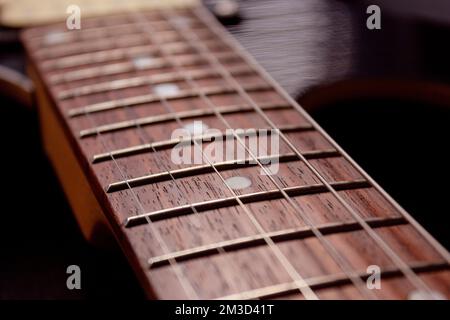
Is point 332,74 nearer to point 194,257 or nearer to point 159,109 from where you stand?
point 159,109

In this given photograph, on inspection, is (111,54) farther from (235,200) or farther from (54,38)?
(235,200)

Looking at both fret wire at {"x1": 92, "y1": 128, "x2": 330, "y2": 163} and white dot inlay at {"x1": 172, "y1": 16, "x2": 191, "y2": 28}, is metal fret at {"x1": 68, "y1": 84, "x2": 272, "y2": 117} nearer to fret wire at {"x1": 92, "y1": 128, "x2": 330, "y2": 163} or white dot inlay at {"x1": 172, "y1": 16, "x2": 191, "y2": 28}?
fret wire at {"x1": 92, "y1": 128, "x2": 330, "y2": 163}

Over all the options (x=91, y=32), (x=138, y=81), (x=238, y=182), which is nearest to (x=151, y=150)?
(x=238, y=182)

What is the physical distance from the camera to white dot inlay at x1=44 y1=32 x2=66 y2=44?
1188 millimetres

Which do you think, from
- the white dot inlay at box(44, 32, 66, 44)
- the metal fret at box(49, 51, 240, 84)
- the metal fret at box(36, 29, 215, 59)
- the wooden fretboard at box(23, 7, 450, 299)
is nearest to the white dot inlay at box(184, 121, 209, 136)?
the wooden fretboard at box(23, 7, 450, 299)

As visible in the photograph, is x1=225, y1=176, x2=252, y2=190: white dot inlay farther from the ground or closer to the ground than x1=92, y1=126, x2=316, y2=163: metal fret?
closer to the ground

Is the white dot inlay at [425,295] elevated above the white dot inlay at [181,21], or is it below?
below

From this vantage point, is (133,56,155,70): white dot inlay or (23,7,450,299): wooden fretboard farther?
(133,56,155,70): white dot inlay

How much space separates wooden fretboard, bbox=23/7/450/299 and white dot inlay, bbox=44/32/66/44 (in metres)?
0.10

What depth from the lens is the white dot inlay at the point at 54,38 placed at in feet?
3.90

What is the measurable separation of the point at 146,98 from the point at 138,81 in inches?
3.0

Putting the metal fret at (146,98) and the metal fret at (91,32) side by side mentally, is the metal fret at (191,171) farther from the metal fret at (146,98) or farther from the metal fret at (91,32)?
the metal fret at (91,32)

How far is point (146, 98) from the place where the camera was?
0.94 metres

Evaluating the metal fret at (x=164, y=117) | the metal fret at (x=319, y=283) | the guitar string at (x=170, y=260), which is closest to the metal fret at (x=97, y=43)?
the metal fret at (x=164, y=117)
